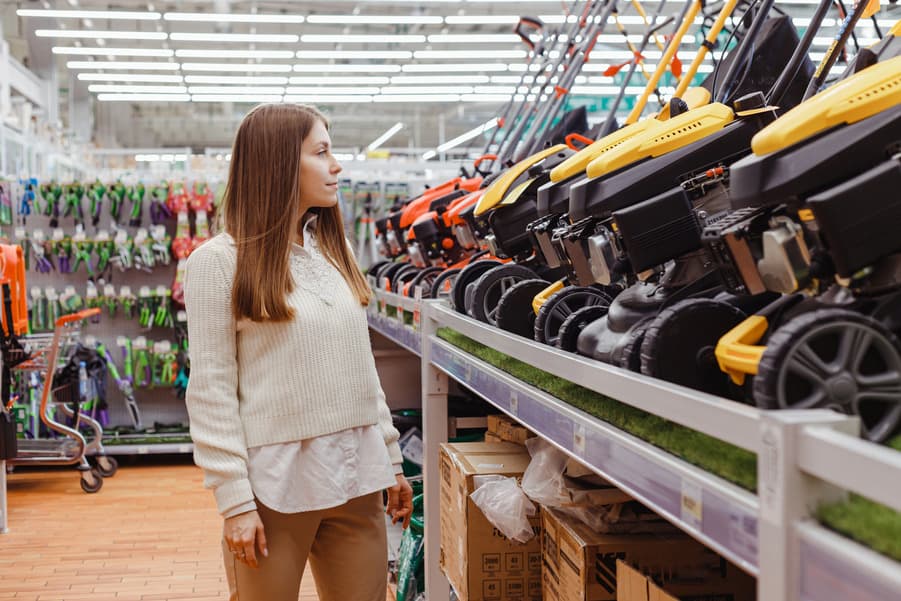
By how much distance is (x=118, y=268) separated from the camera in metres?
7.19

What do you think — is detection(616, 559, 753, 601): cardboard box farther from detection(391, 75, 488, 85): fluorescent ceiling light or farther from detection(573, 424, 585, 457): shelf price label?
detection(391, 75, 488, 85): fluorescent ceiling light

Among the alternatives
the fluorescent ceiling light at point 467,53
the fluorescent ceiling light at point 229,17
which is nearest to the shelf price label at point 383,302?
the fluorescent ceiling light at point 229,17

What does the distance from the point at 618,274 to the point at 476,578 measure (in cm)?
98

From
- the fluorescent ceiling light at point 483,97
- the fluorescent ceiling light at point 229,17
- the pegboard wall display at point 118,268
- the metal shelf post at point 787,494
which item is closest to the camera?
the metal shelf post at point 787,494

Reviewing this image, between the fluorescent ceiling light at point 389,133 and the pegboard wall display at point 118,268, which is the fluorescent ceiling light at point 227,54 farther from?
the fluorescent ceiling light at point 389,133

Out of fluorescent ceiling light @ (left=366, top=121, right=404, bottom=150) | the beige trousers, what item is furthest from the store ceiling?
the beige trousers

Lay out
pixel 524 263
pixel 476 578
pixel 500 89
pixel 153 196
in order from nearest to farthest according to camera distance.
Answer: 1. pixel 476 578
2. pixel 524 263
3. pixel 153 196
4. pixel 500 89

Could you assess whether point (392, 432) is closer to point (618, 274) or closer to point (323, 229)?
point (323, 229)

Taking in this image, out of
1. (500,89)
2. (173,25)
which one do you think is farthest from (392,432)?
(500,89)

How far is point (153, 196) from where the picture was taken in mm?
7133

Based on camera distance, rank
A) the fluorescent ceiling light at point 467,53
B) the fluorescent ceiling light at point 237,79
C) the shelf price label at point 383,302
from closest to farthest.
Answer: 1. the shelf price label at point 383,302
2. the fluorescent ceiling light at point 467,53
3. the fluorescent ceiling light at point 237,79

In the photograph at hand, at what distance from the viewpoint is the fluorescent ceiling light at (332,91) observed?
1429cm

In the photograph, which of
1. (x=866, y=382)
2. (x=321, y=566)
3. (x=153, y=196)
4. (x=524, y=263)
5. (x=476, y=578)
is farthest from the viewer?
(x=153, y=196)

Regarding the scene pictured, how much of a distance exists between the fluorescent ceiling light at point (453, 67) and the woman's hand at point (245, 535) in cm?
1067
